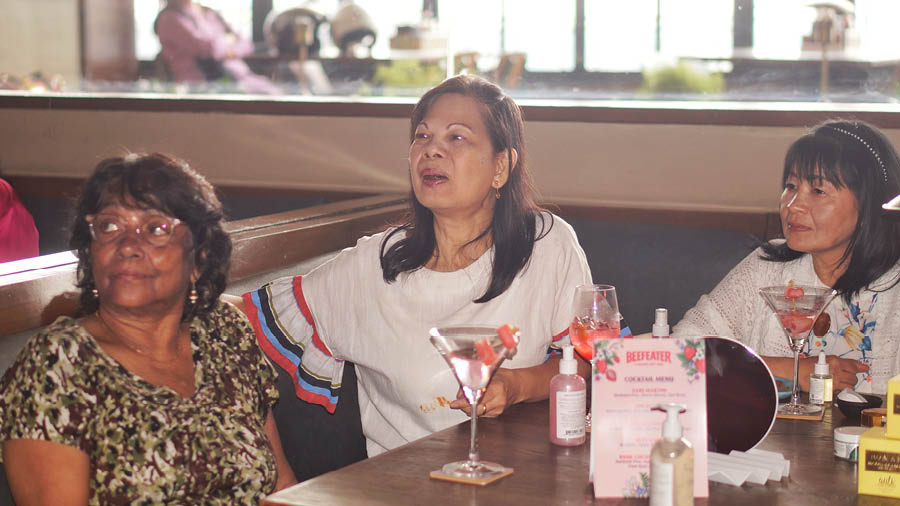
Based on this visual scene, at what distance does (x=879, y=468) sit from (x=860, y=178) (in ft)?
3.77

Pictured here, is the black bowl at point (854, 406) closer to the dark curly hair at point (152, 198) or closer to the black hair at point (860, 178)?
the black hair at point (860, 178)

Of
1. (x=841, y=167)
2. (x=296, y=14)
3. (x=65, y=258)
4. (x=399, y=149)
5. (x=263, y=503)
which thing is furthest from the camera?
(x=296, y=14)

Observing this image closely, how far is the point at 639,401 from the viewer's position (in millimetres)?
1433

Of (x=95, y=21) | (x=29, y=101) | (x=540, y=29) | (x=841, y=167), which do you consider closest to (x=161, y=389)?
(x=841, y=167)

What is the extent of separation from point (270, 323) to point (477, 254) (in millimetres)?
491

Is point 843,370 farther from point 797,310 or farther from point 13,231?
point 13,231

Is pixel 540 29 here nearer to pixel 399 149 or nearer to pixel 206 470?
pixel 399 149

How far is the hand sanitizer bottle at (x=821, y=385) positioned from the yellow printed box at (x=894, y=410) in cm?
50

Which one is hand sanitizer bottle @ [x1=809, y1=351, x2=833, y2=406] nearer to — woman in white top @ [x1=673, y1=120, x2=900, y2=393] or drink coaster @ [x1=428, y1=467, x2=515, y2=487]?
woman in white top @ [x1=673, y1=120, x2=900, y2=393]

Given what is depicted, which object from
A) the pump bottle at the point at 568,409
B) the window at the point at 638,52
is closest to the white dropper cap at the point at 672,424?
the pump bottle at the point at 568,409

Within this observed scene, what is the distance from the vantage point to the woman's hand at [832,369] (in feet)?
7.11

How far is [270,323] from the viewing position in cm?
235

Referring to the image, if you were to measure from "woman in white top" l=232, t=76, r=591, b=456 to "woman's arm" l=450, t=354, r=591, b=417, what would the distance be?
11 centimetres

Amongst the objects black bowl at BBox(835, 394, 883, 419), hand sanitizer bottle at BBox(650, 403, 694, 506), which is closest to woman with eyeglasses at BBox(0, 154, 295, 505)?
hand sanitizer bottle at BBox(650, 403, 694, 506)
